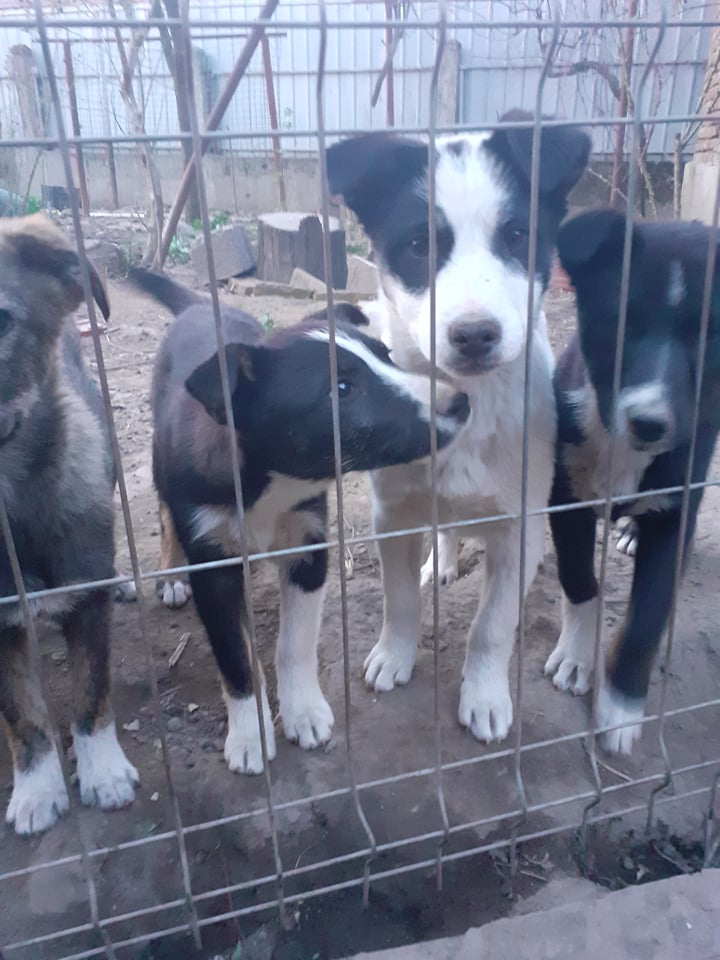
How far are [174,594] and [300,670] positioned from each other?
791 mm

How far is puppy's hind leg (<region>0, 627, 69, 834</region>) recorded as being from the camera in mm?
2037

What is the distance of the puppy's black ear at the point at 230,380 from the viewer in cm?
176

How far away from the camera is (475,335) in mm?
1701

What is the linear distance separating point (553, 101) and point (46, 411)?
320 inches

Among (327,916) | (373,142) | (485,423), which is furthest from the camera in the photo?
(485,423)

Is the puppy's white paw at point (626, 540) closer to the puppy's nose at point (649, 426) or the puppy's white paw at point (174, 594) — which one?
the puppy's nose at point (649, 426)

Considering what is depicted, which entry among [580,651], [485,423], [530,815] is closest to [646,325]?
[485,423]

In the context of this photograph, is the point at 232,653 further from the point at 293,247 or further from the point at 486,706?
the point at 293,247

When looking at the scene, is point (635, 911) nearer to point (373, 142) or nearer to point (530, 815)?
point (530, 815)

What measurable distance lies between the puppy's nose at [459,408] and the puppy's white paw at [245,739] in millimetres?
878

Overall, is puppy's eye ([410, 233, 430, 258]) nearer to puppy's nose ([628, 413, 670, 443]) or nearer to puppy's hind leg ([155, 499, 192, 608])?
puppy's nose ([628, 413, 670, 443])

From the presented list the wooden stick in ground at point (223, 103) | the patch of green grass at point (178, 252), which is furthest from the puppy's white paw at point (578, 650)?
the patch of green grass at point (178, 252)

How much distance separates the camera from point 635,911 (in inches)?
67.6

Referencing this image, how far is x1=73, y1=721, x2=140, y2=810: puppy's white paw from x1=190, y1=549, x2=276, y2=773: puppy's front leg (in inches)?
10.4
